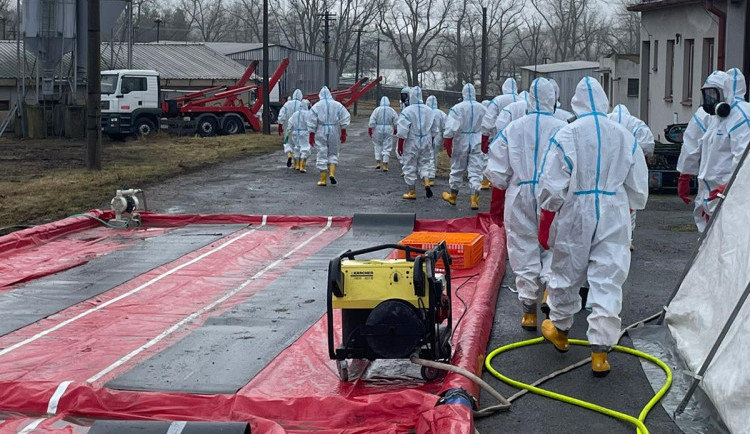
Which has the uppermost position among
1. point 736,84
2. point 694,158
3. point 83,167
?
point 736,84

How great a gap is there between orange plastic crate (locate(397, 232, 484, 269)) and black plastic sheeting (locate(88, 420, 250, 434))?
15.9 ft

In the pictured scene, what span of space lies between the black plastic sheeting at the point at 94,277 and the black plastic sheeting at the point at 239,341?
58.1 inches

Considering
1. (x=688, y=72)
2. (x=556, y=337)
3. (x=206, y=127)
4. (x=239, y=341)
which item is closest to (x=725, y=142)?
(x=556, y=337)

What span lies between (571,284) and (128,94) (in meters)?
27.8

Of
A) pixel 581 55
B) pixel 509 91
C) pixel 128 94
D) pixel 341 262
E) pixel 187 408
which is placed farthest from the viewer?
pixel 581 55

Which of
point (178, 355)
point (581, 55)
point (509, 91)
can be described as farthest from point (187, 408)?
point (581, 55)

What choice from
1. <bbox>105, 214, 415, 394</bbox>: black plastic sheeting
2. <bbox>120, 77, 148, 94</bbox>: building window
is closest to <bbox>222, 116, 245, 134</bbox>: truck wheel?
<bbox>120, 77, 148, 94</bbox>: building window

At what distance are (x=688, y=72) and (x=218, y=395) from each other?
2325 cm

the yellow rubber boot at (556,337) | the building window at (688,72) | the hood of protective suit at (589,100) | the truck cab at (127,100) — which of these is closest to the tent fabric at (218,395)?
the yellow rubber boot at (556,337)

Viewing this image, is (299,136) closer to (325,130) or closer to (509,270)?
(325,130)

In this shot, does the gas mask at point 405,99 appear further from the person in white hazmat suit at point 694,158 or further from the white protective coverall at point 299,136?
the person in white hazmat suit at point 694,158

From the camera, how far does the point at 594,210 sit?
22.2ft

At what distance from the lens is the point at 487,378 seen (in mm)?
6734

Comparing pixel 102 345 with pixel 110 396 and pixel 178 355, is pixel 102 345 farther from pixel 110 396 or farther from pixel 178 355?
pixel 110 396
